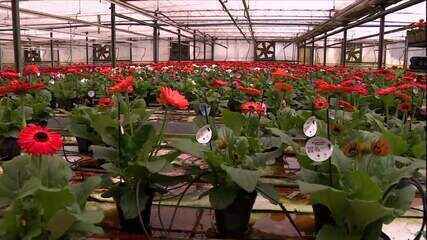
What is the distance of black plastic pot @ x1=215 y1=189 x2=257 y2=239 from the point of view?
1838 millimetres

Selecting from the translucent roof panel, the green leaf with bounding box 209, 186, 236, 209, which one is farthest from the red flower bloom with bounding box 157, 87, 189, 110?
the translucent roof panel

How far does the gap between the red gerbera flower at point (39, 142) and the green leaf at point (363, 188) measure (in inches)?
36.0

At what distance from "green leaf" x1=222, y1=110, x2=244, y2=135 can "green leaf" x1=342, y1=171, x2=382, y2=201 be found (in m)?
0.81

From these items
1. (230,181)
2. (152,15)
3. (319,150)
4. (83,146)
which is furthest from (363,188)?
(152,15)

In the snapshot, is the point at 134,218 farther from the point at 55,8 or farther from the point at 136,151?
the point at 55,8

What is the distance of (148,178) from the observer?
1872 mm

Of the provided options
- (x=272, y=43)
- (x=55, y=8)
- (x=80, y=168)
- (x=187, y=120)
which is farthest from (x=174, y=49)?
(x=80, y=168)

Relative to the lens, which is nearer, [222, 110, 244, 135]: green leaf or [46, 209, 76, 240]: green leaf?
[46, 209, 76, 240]: green leaf

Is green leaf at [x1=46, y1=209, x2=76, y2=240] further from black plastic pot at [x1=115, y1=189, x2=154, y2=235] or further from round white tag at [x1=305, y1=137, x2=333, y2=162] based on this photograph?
round white tag at [x1=305, y1=137, x2=333, y2=162]

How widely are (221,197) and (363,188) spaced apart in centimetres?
56

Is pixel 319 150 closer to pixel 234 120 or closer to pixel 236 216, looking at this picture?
pixel 236 216

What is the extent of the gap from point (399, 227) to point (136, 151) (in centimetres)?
122

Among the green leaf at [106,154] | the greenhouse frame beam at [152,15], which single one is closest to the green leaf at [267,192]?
the green leaf at [106,154]

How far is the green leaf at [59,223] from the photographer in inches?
49.0
